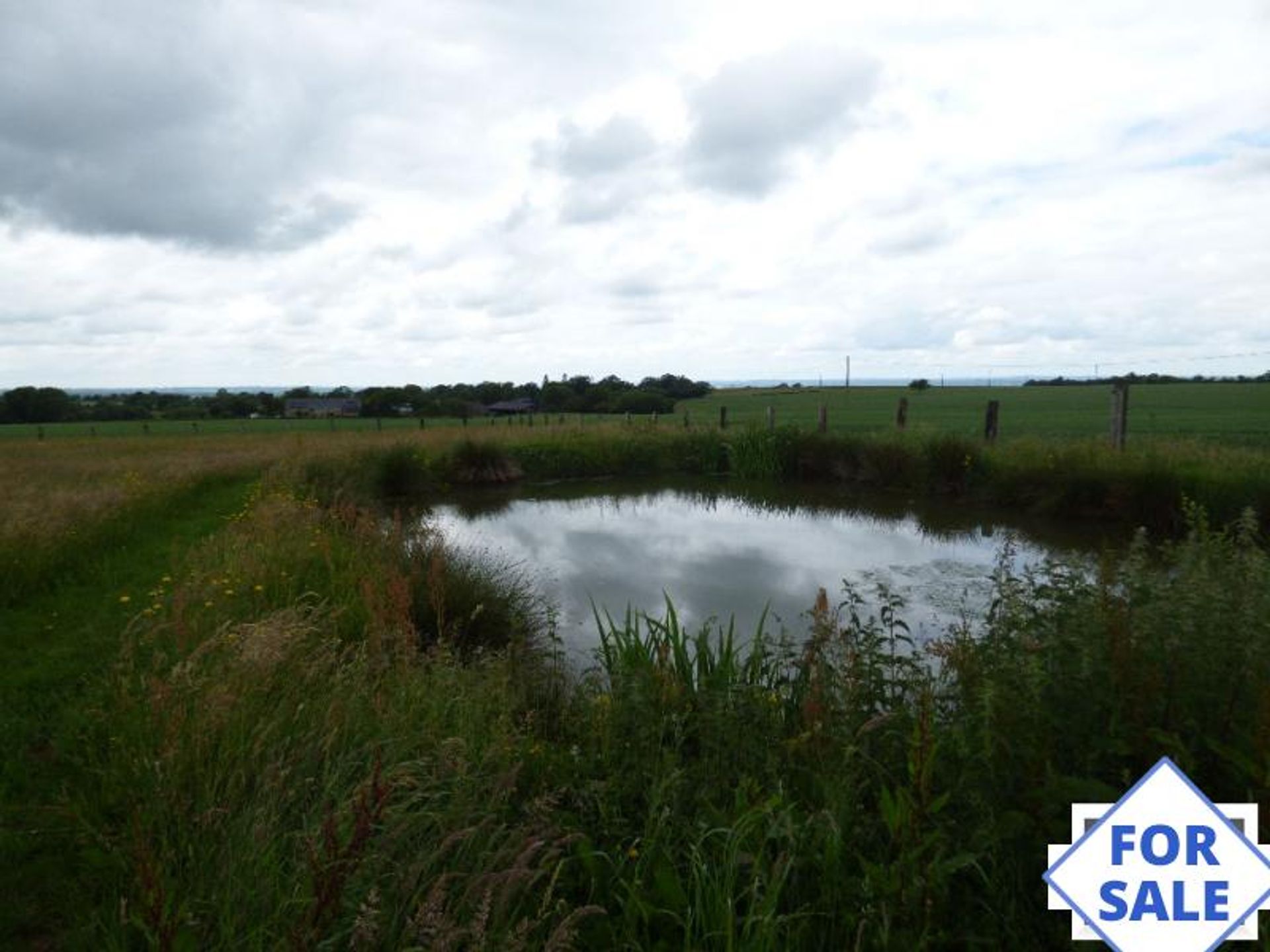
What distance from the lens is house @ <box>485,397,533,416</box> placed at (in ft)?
167

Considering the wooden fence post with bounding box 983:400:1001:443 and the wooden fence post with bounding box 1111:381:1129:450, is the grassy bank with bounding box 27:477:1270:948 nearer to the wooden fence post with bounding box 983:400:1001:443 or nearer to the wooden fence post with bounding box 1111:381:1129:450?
the wooden fence post with bounding box 1111:381:1129:450

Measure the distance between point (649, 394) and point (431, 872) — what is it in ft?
176

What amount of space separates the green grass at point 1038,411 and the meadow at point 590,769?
14154mm

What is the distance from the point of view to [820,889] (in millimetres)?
2605

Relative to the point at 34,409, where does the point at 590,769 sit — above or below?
below

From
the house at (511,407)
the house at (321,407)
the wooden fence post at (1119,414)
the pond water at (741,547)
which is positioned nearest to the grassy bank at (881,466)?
the wooden fence post at (1119,414)

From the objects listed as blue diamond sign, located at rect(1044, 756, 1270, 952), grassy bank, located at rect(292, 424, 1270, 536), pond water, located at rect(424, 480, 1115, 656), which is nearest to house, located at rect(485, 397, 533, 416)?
grassy bank, located at rect(292, 424, 1270, 536)

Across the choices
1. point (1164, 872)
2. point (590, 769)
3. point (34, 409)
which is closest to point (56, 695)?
point (590, 769)

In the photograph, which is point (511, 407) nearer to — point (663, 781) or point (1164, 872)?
point (663, 781)

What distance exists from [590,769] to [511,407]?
50670 millimetres

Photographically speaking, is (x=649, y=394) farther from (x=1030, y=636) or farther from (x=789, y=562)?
(x=1030, y=636)

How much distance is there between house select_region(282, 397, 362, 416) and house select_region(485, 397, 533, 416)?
8518mm

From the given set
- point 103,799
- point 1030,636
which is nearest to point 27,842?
point 103,799

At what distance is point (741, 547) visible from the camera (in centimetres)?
1148
